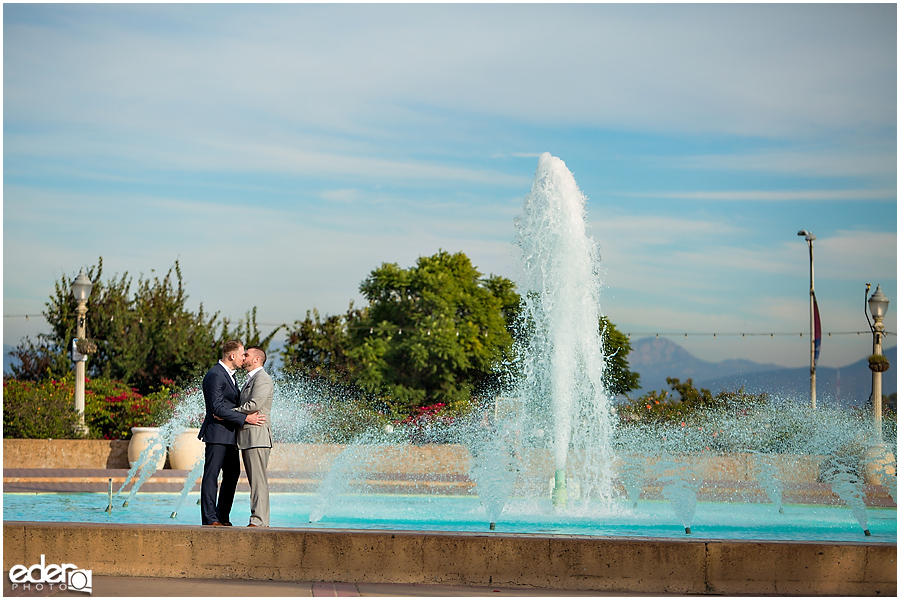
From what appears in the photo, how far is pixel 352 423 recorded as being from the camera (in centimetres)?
2498

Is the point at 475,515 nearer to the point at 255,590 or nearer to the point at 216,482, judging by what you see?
the point at 216,482

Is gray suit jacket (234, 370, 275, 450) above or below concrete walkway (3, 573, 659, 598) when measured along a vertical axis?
above

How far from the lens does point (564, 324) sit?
14797 mm

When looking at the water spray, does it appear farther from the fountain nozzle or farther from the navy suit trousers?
the navy suit trousers

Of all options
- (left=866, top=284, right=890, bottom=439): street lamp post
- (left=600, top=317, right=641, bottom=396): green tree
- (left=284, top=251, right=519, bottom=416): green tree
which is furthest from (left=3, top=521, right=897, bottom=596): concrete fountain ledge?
(left=600, top=317, right=641, bottom=396): green tree

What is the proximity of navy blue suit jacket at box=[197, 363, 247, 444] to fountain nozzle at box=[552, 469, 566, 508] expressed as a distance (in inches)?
235

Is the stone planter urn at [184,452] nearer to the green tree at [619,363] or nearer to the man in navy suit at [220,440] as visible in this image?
the man in navy suit at [220,440]

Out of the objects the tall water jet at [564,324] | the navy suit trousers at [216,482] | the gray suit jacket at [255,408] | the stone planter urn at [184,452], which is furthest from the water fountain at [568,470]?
the gray suit jacket at [255,408]

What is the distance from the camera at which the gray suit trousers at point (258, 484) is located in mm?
7426

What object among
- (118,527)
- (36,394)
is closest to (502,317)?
(36,394)

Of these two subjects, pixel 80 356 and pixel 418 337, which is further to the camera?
pixel 418 337

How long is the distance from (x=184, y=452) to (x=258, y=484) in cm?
1055

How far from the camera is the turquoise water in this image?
10172 millimetres

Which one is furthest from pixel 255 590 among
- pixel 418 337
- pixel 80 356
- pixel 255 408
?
pixel 418 337
